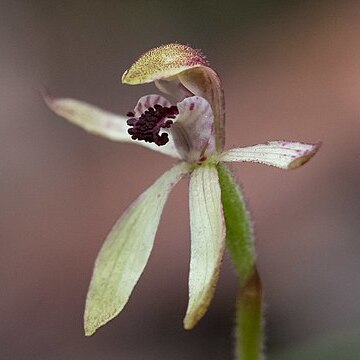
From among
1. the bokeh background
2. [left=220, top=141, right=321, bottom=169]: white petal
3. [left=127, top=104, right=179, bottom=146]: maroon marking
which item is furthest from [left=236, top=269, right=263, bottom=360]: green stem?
the bokeh background

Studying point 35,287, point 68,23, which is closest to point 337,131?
point 35,287

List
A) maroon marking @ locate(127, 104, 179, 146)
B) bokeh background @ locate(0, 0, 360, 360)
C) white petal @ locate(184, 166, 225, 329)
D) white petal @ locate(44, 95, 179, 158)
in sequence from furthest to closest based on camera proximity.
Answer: bokeh background @ locate(0, 0, 360, 360) < white petal @ locate(44, 95, 179, 158) < maroon marking @ locate(127, 104, 179, 146) < white petal @ locate(184, 166, 225, 329)

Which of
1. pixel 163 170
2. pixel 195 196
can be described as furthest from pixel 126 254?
pixel 163 170

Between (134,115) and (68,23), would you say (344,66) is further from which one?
(134,115)

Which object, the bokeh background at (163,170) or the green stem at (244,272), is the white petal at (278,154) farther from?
the bokeh background at (163,170)

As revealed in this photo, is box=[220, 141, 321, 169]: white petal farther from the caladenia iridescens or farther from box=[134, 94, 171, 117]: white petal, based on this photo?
box=[134, 94, 171, 117]: white petal

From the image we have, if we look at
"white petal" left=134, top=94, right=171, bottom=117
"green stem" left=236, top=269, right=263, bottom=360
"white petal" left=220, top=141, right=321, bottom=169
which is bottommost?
"green stem" left=236, top=269, right=263, bottom=360
